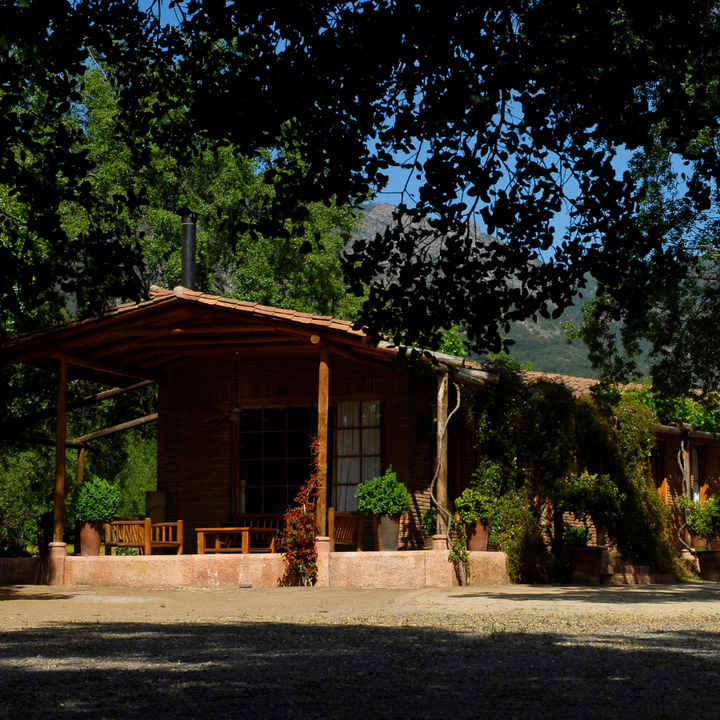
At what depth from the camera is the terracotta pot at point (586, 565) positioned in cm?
1287

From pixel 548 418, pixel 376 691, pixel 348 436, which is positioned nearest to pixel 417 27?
pixel 376 691

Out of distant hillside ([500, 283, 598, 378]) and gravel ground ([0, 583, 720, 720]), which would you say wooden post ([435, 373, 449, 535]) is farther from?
distant hillside ([500, 283, 598, 378])

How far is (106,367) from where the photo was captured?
564 inches

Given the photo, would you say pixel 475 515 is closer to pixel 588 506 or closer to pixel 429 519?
pixel 429 519

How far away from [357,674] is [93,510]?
9.20 metres

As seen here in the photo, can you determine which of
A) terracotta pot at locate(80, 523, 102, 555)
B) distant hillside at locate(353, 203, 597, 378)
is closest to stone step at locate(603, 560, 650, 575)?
terracotta pot at locate(80, 523, 102, 555)

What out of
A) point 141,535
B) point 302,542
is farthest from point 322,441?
point 141,535

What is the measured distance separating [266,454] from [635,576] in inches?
227

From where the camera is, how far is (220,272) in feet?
87.6

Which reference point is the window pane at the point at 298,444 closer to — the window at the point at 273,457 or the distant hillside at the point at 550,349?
the window at the point at 273,457

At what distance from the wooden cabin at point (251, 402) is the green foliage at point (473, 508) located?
0.37m

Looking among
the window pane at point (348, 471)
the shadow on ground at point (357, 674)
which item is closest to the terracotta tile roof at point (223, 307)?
the window pane at point (348, 471)

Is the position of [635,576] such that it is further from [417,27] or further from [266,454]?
[417,27]

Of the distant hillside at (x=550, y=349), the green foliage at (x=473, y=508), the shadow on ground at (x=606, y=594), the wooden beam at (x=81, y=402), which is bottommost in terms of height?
the shadow on ground at (x=606, y=594)
